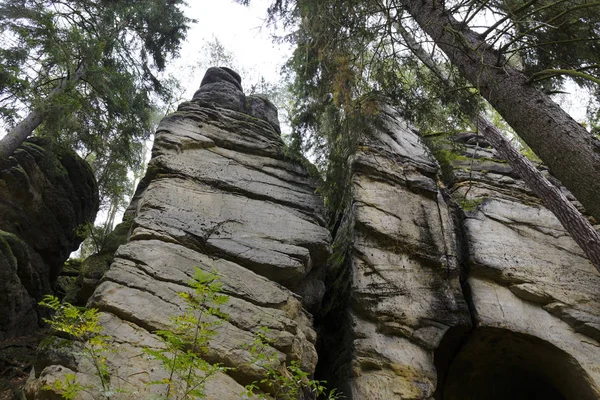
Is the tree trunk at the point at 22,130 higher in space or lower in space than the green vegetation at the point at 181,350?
higher

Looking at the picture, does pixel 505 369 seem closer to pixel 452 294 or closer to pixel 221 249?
pixel 452 294

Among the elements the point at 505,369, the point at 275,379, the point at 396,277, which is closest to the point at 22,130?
the point at 275,379

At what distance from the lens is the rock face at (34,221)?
884 cm

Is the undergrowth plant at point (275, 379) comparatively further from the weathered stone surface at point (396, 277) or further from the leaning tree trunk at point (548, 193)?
the leaning tree trunk at point (548, 193)

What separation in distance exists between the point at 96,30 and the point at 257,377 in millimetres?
10563

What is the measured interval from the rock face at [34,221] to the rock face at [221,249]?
2949 millimetres

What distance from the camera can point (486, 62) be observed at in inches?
225

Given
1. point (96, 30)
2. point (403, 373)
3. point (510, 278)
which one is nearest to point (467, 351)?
point (510, 278)

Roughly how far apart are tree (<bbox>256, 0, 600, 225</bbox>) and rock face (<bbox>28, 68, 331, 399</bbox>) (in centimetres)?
182

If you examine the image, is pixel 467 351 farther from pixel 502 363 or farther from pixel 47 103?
pixel 47 103

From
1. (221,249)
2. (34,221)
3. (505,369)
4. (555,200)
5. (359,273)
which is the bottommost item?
(505,369)

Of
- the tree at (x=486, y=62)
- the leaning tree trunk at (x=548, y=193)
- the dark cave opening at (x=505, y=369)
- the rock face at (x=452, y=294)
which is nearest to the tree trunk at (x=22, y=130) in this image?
the tree at (x=486, y=62)

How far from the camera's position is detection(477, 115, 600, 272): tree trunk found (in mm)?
7559

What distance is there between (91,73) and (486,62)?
9.37 metres
